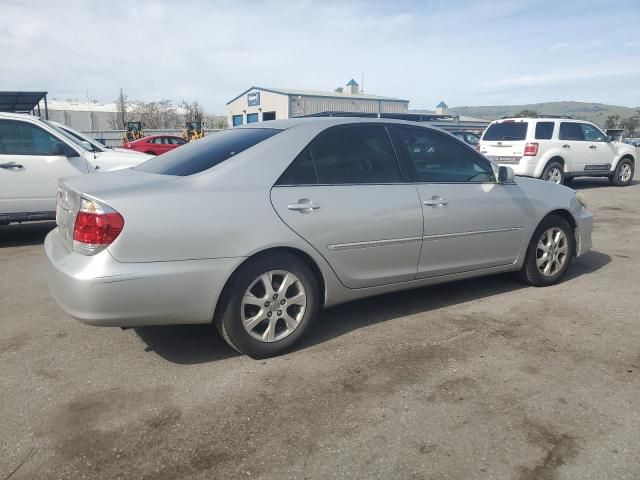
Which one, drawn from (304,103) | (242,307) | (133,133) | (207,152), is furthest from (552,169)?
(304,103)

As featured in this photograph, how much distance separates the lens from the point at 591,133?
13.0 m

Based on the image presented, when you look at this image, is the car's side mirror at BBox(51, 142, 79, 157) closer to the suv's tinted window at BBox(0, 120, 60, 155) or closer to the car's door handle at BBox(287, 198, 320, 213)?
the suv's tinted window at BBox(0, 120, 60, 155)

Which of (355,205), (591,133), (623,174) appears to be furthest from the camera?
(623,174)

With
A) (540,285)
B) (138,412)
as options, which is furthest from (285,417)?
(540,285)

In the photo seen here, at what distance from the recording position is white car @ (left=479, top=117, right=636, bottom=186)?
38.3 ft

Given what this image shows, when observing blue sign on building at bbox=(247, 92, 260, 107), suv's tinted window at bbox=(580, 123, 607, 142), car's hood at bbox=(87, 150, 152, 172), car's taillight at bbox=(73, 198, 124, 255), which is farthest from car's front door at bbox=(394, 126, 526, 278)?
blue sign on building at bbox=(247, 92, 260, 107)

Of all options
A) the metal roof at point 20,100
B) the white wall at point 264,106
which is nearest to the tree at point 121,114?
the white wall at point 264,106

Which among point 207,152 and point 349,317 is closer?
point 207,152

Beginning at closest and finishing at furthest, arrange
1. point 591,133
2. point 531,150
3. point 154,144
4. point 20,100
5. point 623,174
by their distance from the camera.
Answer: point 531,150 → point 591,133 → point 623,174 → point 20,100 → point 154,144

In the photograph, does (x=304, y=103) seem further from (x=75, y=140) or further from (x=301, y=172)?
(x=301, y=172)

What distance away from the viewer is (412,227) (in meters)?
3.79

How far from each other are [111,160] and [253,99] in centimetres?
4063

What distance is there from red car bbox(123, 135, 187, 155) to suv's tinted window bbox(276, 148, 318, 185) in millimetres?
19410

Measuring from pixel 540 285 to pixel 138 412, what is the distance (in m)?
3.67
